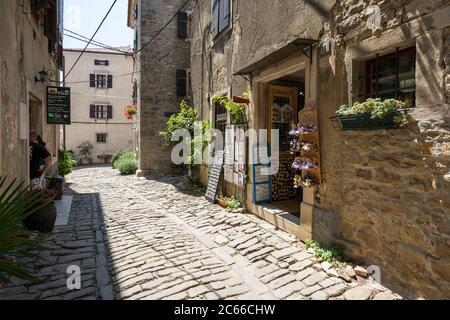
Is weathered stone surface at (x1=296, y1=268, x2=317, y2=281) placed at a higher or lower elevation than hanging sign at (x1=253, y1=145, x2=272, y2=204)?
lower

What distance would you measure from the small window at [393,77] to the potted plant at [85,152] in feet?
77.4

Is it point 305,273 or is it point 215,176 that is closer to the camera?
point 305,273

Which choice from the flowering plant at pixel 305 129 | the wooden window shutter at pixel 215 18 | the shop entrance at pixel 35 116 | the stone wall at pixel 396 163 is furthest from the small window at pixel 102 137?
the stone wall at pixel 396 163

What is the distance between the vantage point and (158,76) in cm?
1467

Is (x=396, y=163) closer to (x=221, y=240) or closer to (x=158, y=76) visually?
(x=221, y=240)

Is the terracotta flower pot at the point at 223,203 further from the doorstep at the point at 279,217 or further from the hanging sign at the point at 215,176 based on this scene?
the doorstep at the point at 279,217

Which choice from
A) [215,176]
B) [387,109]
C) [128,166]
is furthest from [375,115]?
[128,166]

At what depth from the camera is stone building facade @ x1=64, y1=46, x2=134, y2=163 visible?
24484mm

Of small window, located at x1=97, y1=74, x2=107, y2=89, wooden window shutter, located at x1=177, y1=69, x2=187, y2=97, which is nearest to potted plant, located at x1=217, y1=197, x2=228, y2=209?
wooden window shutter, located at x1=177, y1=69, x2=187, y2=97

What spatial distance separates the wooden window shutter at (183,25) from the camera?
587 inches

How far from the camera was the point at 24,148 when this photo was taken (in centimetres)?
618

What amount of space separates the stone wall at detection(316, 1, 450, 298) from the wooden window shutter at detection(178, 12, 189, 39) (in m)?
11.9

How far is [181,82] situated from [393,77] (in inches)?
494

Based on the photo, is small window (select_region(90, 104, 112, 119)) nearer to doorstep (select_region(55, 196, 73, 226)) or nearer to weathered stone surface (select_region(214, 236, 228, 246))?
doorstep (select_region(55, 196, 73, 226))
